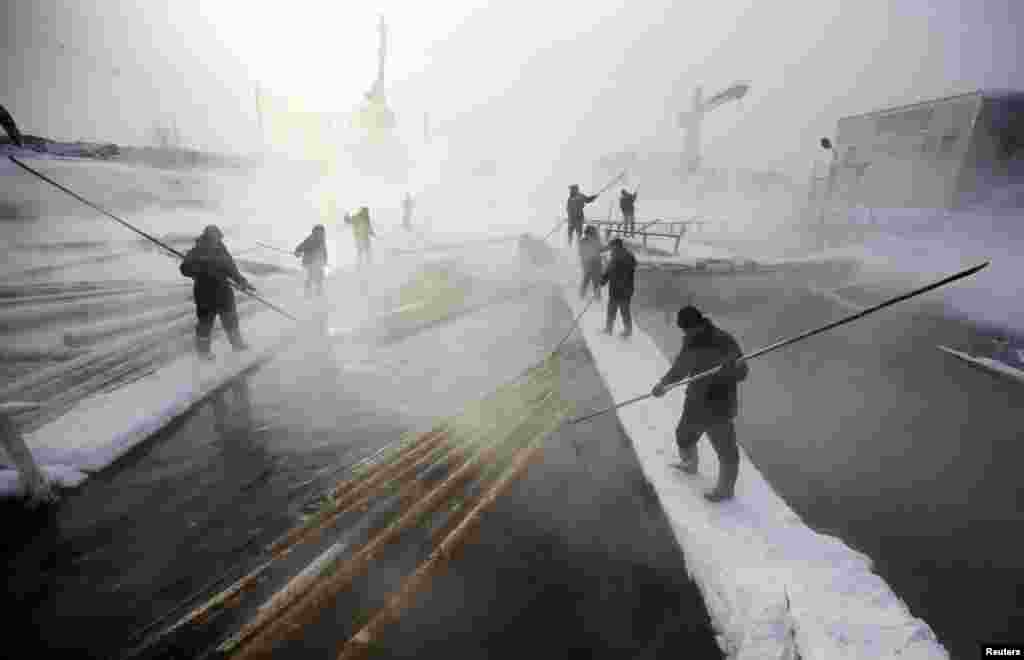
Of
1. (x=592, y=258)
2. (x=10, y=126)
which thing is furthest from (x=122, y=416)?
(x=592, y=258)

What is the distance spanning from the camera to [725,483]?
4.48 m

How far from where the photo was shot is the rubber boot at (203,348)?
293 inches

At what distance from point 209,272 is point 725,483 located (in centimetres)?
747

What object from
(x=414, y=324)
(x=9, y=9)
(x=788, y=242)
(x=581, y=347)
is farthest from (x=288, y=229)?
(x=9, y=9)

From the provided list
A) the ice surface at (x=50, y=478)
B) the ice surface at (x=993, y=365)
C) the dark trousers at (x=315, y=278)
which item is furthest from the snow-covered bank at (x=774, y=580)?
the dark trousers at (x=315, y=278)

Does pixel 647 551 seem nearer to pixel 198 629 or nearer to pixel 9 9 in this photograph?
pixel 198 629

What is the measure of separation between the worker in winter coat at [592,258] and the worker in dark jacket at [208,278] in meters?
7.24

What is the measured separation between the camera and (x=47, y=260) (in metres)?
13.3

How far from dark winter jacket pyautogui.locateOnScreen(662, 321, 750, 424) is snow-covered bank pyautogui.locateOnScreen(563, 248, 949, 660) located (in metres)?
0.87

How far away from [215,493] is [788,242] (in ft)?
99.5

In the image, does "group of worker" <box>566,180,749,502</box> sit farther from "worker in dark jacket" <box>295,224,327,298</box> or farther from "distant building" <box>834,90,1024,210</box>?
"distant building" <box>834,90,1024,210</box>

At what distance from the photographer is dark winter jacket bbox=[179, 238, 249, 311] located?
7.22 m

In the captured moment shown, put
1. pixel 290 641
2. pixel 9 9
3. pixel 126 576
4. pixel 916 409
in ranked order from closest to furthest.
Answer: pixel 290 641
pixel 126 576
pixel 916 409
pixel 9 9

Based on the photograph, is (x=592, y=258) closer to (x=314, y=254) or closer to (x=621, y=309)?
(x=621, y=309)
